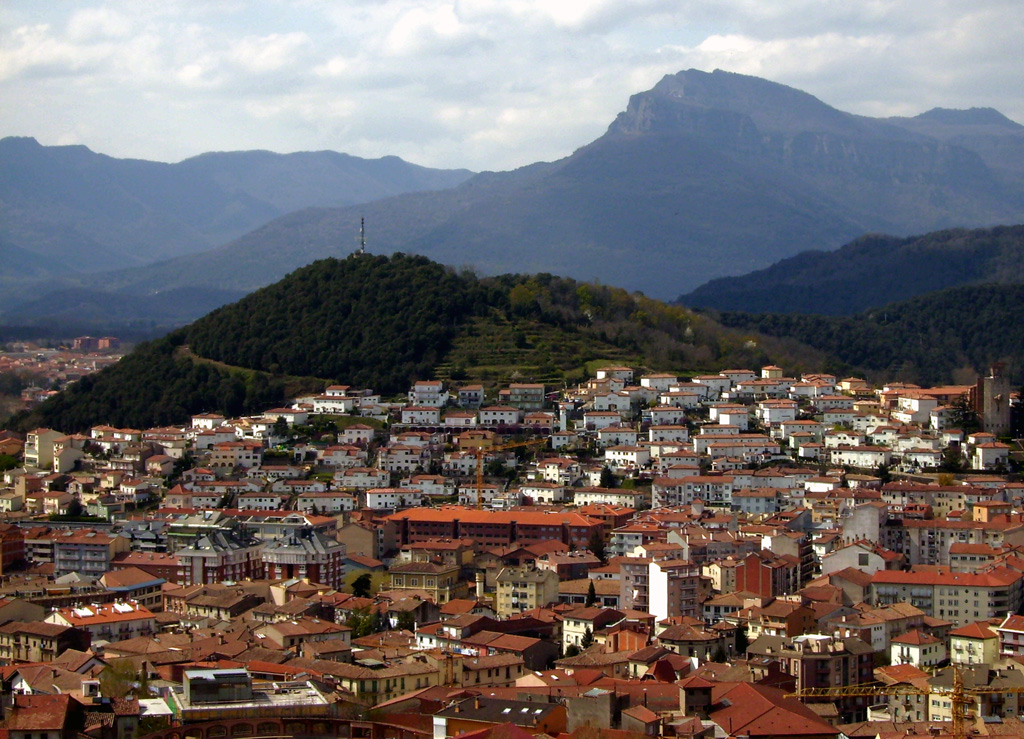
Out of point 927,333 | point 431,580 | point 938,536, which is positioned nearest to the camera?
point 431,580

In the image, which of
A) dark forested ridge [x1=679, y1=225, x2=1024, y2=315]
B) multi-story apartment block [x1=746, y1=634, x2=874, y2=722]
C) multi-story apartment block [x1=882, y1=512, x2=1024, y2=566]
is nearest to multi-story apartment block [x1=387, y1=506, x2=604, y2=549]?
multi-story apartment block [x1=882, y1=512, x2=1024, y2=566]

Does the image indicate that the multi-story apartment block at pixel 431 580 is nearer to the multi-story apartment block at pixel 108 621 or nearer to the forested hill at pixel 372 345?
the multi-story apartment block at pixel 108 621

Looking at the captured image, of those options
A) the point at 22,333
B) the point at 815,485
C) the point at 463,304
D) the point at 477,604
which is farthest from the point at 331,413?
the point at 22,333

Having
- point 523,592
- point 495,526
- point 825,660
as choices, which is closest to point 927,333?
point 495,526

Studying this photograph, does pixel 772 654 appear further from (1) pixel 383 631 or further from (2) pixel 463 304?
(2) pixel 463 304

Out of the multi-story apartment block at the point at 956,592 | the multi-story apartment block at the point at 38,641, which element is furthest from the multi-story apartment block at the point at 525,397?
the multi-story apartment block at the point at 38,641

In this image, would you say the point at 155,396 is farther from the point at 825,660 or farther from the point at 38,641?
the point at 825,660
